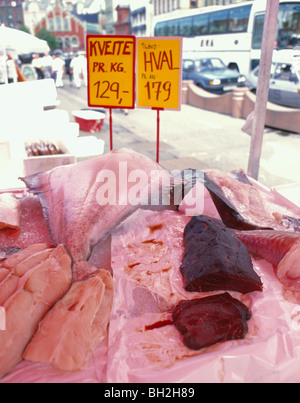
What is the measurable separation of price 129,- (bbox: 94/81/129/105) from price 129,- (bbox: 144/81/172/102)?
0.57 ft

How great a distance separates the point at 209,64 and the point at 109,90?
13.2 metres

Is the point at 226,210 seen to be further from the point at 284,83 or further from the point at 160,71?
the point at 284,83

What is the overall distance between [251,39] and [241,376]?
525 inches

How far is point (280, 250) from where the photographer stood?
63.4 inches

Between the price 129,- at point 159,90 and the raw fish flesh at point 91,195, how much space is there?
754 millimetres

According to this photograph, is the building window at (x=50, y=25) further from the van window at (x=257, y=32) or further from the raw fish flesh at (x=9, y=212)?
the raw fish flesh at (x=9, y=212)

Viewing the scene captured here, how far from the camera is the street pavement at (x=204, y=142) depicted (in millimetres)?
5840

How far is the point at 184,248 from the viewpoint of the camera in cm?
169

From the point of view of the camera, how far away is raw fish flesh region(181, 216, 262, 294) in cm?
143

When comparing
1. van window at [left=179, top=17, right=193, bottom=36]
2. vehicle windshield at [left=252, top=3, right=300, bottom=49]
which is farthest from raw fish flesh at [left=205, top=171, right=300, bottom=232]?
van window at [left=179, top=17, right=193, bottom=36]

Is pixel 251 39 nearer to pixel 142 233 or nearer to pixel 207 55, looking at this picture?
pixel 207 55

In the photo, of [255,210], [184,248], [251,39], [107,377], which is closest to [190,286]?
[184,248]

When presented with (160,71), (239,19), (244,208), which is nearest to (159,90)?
(160,71)

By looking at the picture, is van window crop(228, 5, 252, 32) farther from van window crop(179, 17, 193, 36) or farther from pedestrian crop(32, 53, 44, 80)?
pedestrian crop(32, 53, 44, 80)
